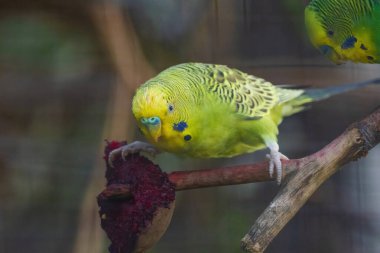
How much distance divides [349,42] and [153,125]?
12.9 inches

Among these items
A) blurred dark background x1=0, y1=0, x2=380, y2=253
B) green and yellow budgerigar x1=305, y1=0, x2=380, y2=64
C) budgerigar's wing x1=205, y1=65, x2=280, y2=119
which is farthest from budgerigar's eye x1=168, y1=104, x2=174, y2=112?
blurred dark background x1=0, y1=0, x2=380, y2=253

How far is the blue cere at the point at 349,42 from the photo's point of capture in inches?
37.6

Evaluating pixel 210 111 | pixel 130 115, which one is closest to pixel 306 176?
pixel 210 111

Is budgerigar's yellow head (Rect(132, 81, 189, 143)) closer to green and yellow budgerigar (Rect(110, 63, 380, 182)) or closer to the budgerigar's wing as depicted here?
green and yellow budgerigar (Rect(110, 63, 380, 182))

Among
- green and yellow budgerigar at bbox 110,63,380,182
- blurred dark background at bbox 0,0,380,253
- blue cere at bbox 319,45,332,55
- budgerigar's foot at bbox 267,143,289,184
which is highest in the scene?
blue cere at bbox 319,45,332,55

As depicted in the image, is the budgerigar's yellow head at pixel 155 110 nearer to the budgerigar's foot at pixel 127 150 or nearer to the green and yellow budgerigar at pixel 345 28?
the budgerigar's foot at pixel 127 150

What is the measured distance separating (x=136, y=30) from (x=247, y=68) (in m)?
0.29

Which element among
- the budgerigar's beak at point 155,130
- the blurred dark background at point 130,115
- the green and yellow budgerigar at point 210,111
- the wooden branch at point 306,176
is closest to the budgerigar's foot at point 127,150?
the green and yellow budgerigar at point 210,111

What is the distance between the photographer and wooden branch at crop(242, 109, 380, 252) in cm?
79

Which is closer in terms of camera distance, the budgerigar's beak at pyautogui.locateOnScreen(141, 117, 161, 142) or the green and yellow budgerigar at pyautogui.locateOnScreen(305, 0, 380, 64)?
the budgerigar's beak at pyautogui.locateOnScreen(141, 117, 161, 142)

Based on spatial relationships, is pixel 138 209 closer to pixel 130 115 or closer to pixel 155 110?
pixel 155 110

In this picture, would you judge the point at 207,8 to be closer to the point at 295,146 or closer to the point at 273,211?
the point at 295,146

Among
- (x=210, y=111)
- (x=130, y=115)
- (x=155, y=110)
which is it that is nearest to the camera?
(x=155, y=110)

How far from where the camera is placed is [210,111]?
920 mm
